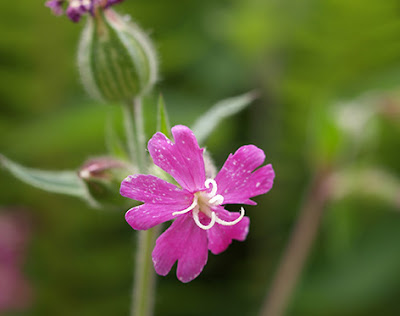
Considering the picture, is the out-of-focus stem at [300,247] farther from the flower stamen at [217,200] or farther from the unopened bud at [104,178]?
the flower stamen at [217,200]

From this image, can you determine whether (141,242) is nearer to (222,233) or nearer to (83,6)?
(222,233)

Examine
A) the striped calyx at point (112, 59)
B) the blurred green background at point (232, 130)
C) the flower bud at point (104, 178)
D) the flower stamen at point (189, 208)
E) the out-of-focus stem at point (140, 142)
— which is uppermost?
the blurred green background at point (232, 130)

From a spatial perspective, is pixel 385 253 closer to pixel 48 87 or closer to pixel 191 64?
pixel 191 64

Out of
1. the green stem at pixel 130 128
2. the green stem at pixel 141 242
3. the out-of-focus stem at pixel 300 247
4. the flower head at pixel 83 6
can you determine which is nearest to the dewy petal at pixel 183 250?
the green stem at pixel 141 242

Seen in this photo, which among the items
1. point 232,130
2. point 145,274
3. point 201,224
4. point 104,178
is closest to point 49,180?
point 104,178

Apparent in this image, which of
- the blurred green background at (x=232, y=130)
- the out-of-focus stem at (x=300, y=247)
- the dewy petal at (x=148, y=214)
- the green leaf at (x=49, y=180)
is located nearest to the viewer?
the dewy petal at (x=148, y=214)

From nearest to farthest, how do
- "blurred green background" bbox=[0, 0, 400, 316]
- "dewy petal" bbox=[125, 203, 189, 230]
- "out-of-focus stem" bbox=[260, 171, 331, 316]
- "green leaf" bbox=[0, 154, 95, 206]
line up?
"dewy petal" bbox=[125, 203, 189, 230] → "green leaf" bbox=[0, 154, 95, 206] → "out-of-focus stem" bbox=[260, 171, 331, 316] → "blurred green background" bbox=[0, 0, 400, 316]

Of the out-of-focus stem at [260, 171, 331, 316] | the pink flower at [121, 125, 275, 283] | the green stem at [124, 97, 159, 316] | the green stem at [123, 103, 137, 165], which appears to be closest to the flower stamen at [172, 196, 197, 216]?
the pink flower at [121, 125, 275, 283]

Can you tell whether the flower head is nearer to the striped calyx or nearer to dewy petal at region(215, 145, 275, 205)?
the striped calyx
